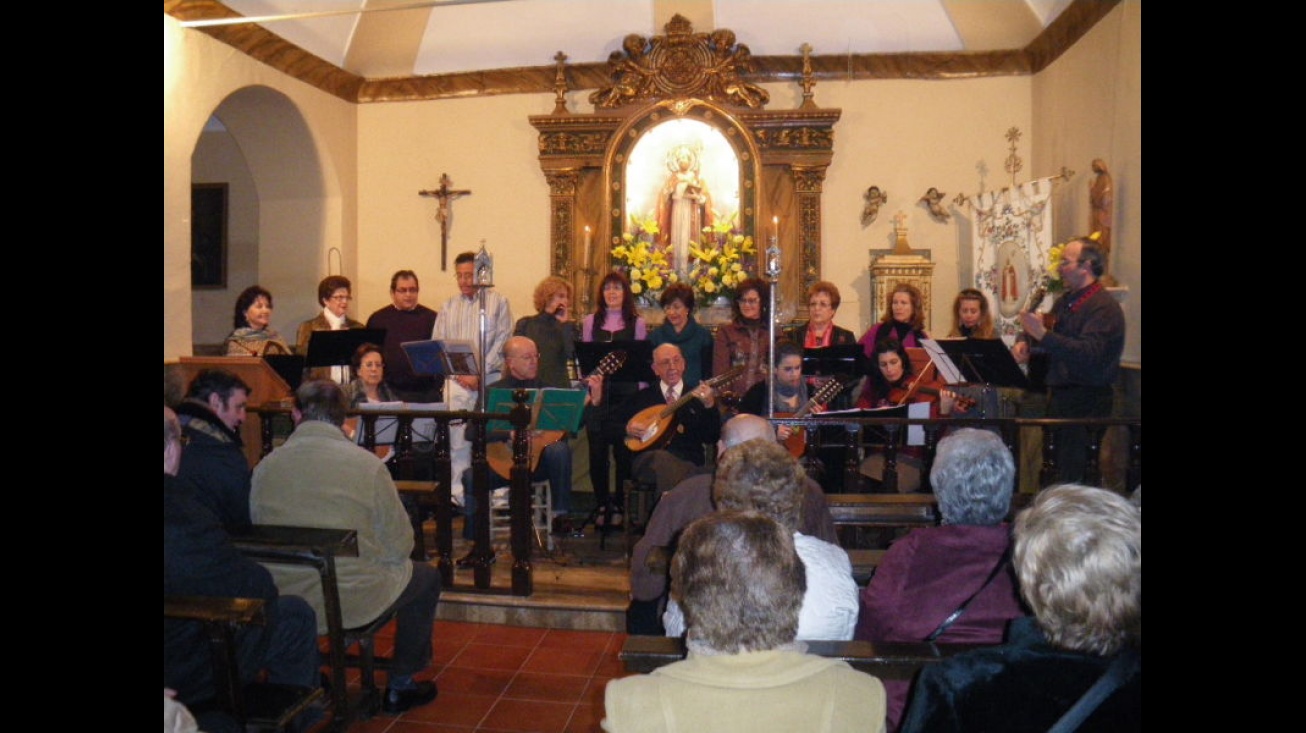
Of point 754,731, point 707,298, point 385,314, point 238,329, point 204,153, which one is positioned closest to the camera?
point 754,731

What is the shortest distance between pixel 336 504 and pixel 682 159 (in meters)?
6.48

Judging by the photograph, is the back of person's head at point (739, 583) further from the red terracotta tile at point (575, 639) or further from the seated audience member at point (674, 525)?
the red terracotta tile at point (575, 639)

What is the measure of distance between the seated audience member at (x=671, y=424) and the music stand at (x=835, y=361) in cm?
58

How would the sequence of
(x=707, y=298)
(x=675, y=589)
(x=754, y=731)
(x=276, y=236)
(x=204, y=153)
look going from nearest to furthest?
(x=754, y=731), (x=675, y=589), (x=707, y=298), (x=276, y=236), (x=204, y=153)

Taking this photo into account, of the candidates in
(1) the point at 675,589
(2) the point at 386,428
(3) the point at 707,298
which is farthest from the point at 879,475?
(1) the point at 675,589

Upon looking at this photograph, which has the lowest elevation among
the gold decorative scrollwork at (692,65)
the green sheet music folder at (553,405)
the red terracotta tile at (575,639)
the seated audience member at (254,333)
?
the red terracotta tile at (575,639)

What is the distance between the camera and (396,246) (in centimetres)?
1004

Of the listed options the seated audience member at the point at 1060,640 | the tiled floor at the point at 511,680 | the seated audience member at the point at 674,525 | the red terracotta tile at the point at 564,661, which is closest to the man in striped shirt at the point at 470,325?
the tiled floor at the point at 511,680

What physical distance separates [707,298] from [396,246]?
3.10m

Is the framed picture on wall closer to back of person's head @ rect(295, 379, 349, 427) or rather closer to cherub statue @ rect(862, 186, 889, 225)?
cherub statue @ rect(862, 186, 889, 225)

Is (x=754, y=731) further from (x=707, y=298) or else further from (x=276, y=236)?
(x=276, y=236)

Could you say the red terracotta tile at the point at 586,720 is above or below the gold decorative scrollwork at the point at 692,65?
below

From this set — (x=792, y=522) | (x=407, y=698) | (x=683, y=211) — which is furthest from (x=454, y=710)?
(x=683, y=211)

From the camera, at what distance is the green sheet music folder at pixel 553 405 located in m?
5.52
